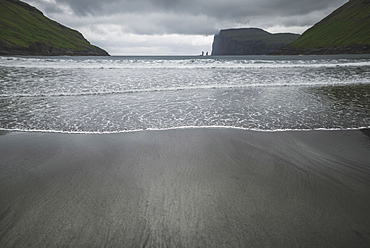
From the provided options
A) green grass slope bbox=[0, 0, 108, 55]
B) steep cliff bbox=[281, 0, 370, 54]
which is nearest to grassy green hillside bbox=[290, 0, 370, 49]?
steep cliff bbox=[281, 0, 370, 54]

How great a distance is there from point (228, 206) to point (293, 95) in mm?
9296

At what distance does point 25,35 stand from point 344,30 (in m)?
161

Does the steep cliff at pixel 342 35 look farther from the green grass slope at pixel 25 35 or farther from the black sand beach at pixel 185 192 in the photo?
the green grass slope at pixel 25 35

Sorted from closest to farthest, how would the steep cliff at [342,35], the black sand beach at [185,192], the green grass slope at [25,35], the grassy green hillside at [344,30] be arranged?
1. the black sand beach at [185,192]
2. the green grass slope at [25,35]
3. the steep cliff at [342,35]
4. the grassy green hillside at [344,30]

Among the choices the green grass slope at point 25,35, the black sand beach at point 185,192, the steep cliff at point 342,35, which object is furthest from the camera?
the steep cliff at point 342,35

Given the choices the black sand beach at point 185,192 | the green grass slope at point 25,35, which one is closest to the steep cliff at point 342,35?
the black sand beach at point 185,192

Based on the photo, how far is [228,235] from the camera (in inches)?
84.4

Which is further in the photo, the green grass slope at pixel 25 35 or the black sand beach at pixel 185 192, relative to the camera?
the green grass slope at pixel 25 35

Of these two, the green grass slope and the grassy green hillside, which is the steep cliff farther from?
the green grass slope

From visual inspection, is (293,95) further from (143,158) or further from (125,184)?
(125,184)

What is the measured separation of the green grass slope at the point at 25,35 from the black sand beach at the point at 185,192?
81506mm

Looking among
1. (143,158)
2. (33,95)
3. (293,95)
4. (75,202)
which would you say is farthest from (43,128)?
(293,95)

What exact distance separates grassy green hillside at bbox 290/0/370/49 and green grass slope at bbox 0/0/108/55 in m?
130

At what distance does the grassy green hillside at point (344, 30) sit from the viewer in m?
91.6
